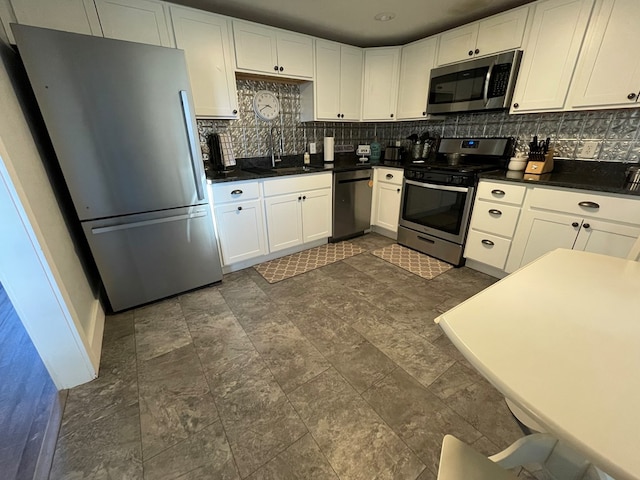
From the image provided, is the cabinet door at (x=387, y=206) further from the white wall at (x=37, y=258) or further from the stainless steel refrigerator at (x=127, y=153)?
the white wall at (x=37, y=258)

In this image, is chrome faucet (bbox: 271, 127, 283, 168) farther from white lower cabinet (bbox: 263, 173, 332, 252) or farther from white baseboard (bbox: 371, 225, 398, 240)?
white baseboard (bbox: 371, 225, 398, 240)

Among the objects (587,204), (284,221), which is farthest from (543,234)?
(284,221)

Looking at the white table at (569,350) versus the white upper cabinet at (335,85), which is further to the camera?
the white upper cabinet at (335,85)

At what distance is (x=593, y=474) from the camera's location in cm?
90

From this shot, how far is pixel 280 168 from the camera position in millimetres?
3090

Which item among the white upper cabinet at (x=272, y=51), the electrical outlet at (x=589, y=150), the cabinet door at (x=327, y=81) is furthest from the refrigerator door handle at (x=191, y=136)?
the electrical outlet at (x=589, y=150)

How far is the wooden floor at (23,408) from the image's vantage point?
1.13 metres

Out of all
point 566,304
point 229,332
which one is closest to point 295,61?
point 229,332

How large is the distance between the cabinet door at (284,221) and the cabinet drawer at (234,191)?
17cm

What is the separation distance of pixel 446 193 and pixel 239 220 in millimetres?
2025

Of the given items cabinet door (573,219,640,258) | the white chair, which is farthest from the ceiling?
the white chair

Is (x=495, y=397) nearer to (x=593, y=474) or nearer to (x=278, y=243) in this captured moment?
(x=593, y=474)

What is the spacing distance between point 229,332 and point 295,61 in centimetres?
267

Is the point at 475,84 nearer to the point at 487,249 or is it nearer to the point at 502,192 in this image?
the point at 502,192
